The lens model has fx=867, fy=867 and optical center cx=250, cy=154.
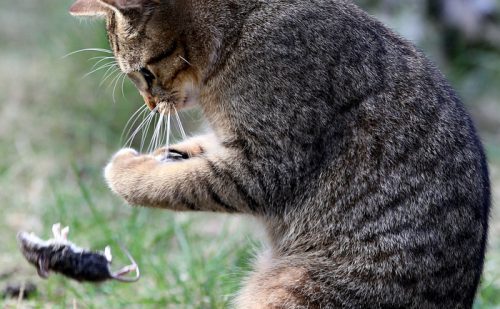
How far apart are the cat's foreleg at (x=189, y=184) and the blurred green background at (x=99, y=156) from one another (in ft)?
1.58

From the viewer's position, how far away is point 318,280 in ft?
10.3

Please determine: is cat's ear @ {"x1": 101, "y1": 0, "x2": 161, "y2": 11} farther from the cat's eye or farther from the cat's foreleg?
the cat's foreleg

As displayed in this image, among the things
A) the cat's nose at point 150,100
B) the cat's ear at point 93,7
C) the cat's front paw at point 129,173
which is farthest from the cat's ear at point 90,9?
the cat's front paw at point 129,173

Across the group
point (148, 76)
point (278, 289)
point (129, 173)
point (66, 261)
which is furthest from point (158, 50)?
point (278, 289)

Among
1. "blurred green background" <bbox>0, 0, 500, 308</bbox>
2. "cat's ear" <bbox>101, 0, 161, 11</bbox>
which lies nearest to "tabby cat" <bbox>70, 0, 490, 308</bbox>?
"cat's ear" <bbox>101, 0, 161, 11</bbox>

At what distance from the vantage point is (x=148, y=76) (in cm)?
346

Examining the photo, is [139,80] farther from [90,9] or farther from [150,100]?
[90,9]

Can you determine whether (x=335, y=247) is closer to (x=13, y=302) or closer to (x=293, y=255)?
(x=293, y=255)

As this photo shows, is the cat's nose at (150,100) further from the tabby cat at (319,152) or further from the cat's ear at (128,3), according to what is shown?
the cat's ear at (128,3)

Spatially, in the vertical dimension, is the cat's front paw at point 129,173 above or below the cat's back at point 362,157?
below

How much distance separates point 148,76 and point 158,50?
0.41 feet

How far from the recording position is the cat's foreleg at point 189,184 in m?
3.22

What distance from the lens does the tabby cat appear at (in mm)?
3119

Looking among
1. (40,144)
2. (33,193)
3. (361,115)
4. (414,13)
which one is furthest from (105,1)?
(414,13)
